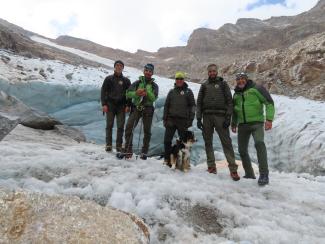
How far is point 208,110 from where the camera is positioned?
25.4 feet

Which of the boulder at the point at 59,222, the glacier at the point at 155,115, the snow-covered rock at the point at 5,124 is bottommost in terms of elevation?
the glacier at the point at 155,115

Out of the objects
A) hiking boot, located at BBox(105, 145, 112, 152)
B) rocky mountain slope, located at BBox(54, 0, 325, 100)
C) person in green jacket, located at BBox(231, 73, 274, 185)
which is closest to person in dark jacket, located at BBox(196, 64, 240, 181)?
person in green jacket, located at BBox(231, 73, 274, 185)

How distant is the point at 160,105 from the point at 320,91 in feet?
41.0

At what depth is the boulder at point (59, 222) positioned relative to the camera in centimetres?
370

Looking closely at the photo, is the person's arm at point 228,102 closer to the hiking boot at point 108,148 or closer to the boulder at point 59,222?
the hiking boot at point 108,148

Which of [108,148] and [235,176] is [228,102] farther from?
[108,148]

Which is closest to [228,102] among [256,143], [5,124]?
[256,143]

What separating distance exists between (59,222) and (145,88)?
4384 mm

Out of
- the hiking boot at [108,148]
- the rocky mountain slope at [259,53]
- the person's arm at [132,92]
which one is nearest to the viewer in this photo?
the person's arm at [132,92]

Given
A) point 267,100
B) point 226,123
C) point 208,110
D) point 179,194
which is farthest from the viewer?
point 208,110

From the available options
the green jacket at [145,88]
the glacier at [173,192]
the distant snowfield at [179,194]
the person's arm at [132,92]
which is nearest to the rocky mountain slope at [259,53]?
the glacier at [173,192]

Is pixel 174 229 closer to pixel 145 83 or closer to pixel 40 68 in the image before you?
pixel 145 83

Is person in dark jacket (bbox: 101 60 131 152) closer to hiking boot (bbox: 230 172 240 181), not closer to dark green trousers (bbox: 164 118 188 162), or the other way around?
dark green trousers (bbox: 164 118 188 162)

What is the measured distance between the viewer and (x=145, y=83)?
7.99 metres
